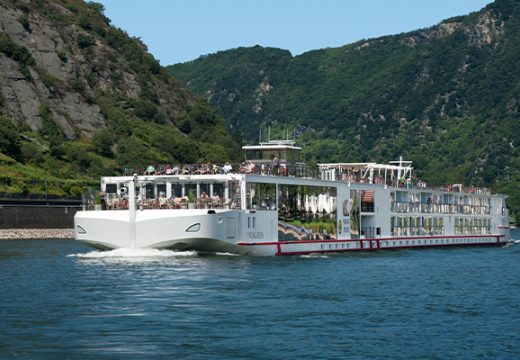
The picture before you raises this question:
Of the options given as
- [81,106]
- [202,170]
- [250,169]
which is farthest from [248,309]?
[81,106]

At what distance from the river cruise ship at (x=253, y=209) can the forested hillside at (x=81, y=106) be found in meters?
48.3

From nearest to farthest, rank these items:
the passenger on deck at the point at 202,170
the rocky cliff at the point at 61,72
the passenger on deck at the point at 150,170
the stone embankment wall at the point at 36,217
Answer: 1. the passenger on deck at the point at 202,170
2. the passenger on deck at the point at 150,170
3. the stone embankment wall at the point at 36,217
4. the rocky cliff at the point at 61,72

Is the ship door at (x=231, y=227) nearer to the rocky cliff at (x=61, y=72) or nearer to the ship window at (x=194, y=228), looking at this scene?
the ship window at (x=194, y=228)

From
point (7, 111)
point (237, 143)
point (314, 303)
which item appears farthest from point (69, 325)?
point (237, 143)

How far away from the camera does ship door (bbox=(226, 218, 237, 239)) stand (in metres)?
39.8

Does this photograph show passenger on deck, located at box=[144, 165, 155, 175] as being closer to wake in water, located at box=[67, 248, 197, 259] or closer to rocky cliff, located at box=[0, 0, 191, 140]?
wake in water, located at box=[67, 248, 197, 259]

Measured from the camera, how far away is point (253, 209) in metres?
41.9

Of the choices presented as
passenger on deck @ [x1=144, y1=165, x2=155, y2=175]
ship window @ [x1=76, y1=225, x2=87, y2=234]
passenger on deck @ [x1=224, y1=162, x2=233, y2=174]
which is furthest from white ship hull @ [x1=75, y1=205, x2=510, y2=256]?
passenger on deck @ [x1=144, y1=165, x2=155, y2=175]

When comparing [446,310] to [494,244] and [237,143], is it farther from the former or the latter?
[237,143]

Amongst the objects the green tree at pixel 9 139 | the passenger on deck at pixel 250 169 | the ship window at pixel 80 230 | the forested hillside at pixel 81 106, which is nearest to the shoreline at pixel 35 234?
the forested hillside at pixel 81 106

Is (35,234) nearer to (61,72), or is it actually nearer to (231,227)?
(231,227)

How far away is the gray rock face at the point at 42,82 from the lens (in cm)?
11875

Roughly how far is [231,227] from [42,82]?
95.7 m

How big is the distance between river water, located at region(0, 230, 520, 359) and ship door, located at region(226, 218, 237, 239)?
1368 millimetres
